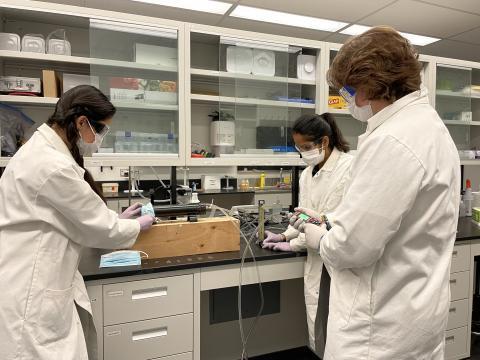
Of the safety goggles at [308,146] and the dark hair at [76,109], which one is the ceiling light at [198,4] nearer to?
the safety goggles at [308,146]

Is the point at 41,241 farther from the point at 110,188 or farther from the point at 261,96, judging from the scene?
→ the point at 110,188

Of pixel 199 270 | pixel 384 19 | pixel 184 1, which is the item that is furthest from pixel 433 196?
pixel 384 19

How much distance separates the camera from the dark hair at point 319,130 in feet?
5.40

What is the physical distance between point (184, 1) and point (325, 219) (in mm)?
2563

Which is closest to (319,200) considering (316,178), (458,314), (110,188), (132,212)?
(316,178)

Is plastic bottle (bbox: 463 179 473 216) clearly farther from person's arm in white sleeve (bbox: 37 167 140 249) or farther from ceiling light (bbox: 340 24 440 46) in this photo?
person's arm in white sleeve (bbox: 37 167 140 249)

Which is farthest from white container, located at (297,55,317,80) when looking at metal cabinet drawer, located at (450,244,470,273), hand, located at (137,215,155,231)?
hand, located at (137,215,155,231)

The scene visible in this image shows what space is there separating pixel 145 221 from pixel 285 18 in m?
2.79

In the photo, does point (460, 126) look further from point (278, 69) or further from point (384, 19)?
point (278, 69)

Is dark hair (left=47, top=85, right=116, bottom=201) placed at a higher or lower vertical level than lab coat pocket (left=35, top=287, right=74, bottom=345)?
higher

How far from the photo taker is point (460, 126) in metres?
3.00

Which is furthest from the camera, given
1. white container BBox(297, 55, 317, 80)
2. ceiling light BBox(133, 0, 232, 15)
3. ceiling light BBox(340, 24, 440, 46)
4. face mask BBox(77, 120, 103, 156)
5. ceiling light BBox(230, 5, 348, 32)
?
ceiling light BBox(340, 24, 440, 46)

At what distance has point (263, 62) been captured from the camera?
2324 mm

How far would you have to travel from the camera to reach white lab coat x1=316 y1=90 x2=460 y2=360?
840mm
